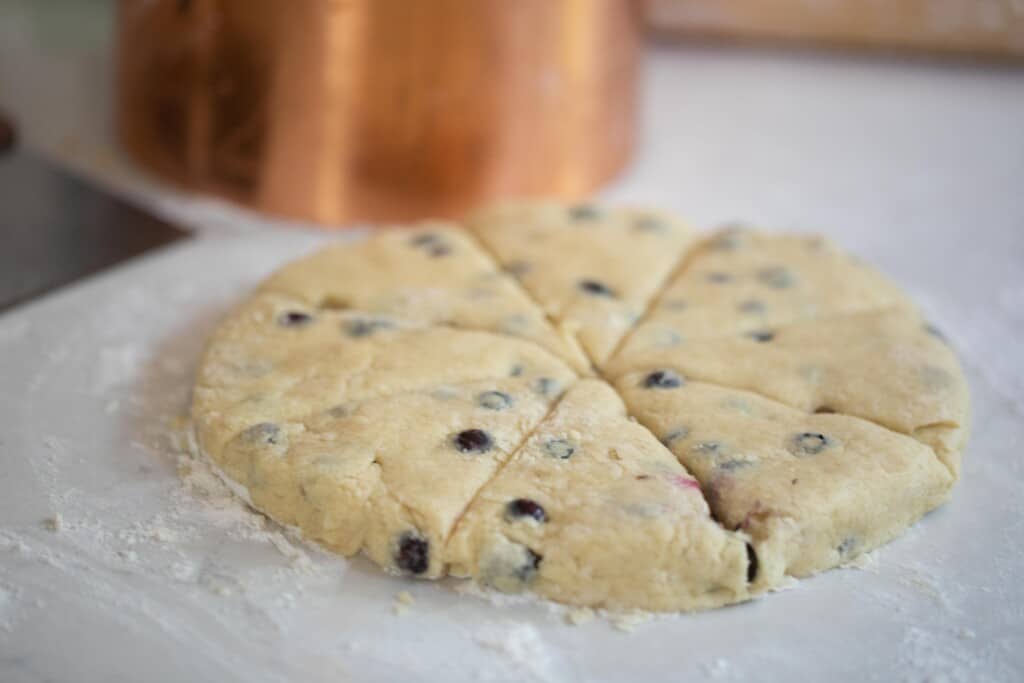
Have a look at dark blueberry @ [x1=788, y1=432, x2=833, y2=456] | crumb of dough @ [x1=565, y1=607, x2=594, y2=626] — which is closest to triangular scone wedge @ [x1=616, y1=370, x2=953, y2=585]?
dark blueberry @ [x1=788, y1=432, x2=833, y2=456]

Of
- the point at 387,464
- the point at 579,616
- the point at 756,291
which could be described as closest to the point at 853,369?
the point at 756,291

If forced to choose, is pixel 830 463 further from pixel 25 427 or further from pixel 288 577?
pixel 25 427

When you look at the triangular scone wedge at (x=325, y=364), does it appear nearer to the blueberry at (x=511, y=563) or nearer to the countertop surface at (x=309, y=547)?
the countertop surface at (x=309, y=547)

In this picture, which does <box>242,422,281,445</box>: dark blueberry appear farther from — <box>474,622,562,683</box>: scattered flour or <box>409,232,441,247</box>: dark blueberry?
<box>409,232,441,247</box>: dark blueberry

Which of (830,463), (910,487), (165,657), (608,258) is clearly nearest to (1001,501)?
(910,487)

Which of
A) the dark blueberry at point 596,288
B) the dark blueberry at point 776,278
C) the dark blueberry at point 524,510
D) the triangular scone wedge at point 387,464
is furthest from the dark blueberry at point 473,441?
the dark blueberry at point 776,278

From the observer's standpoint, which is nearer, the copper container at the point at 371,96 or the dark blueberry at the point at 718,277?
the dark blueberry at the point at 718,277

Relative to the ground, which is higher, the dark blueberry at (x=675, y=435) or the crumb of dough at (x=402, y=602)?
the dark blueberry at (x=675, y=435)
